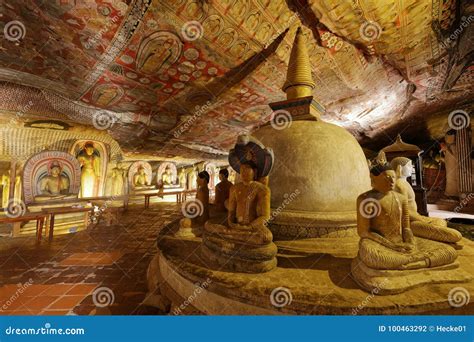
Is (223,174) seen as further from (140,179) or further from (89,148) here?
(140,179)

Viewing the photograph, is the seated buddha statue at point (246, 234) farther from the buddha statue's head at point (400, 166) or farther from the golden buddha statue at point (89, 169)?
the golden buddha statue at point (89, 169)

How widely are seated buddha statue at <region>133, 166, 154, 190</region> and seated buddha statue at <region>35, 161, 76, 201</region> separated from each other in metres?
5.26

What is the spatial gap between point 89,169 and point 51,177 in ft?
4.81

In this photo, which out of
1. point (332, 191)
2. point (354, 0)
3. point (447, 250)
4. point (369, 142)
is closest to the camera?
point (447, 250)

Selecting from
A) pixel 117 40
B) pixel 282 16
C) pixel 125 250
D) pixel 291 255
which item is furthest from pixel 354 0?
pixel 125 250

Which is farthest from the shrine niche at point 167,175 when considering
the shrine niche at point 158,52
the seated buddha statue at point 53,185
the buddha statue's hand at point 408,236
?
the buddha statue's hand at point 408,236

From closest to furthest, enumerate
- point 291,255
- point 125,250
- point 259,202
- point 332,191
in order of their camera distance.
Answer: point 259,202, point 291,255, point 332,191, point 125,250

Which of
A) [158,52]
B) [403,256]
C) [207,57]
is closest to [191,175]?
[207,57]

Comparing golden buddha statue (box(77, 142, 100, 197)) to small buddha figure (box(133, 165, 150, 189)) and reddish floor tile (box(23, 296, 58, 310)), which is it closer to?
small buddha figure (box(133, 165, 150, 189))

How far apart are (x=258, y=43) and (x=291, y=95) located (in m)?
2.43

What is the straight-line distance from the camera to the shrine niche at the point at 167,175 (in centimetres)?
1417


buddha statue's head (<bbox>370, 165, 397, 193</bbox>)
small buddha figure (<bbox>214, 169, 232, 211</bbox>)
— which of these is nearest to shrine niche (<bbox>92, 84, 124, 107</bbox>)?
small buddha figure (<bbox>214, 169, 232, 211</bbox>)

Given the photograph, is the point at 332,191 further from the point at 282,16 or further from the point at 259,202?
the point at 282,16

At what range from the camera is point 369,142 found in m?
16.6
